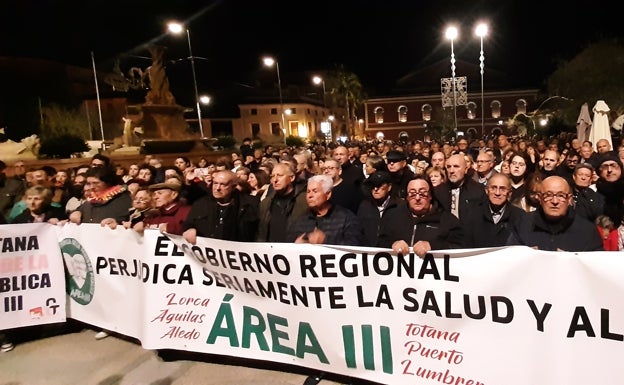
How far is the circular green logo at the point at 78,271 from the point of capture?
4.37 meters

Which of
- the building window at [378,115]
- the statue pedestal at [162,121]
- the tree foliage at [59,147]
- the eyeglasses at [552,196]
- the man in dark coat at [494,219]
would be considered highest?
the building window at [378,115]

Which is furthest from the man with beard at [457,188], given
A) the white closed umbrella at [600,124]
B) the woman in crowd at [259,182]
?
the white closed umbrella at [600,124]

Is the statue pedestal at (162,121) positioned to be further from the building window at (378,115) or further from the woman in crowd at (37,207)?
the building window at (378,115)

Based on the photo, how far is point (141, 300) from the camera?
3994 mm

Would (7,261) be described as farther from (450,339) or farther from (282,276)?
(450,339)

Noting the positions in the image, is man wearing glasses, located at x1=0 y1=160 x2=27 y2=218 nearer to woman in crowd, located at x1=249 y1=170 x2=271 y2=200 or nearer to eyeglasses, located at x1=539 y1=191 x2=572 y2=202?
woman in crowd, located at x1=249 y1=170 x2=271 y2=200

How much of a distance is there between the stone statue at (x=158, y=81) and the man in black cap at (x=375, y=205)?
49.6 ft

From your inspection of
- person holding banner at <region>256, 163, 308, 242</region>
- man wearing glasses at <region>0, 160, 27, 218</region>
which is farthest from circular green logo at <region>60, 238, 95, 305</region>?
man wearing glasses at <region>0, 160, 27, 218</region>

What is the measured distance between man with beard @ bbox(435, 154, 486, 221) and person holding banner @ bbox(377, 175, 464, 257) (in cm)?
132

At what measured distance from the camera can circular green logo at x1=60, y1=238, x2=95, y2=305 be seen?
14.3 ft

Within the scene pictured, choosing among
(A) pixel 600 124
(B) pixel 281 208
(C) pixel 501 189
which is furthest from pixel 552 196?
(A) pixel 600 124

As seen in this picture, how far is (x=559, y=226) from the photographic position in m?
3.22

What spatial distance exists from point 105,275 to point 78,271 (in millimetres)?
375

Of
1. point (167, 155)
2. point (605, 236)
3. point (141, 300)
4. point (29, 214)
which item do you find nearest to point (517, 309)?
point (605, 236)
